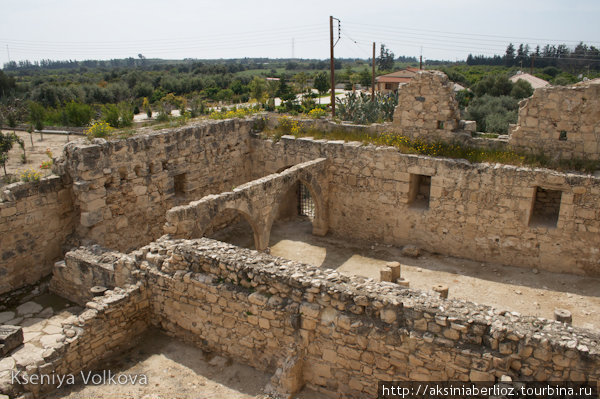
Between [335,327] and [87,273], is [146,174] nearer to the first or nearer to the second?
[87,273]

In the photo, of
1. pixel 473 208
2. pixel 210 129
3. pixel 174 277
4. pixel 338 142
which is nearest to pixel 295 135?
pixel 338 142

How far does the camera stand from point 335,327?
218 inches

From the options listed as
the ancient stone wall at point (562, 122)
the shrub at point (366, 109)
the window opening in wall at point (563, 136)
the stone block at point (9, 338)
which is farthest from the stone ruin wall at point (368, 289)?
the shrub at point (366, 109)

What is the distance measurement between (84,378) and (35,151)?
13.8 m

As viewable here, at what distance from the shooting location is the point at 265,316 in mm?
5984

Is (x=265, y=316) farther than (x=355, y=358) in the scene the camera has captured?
Yes

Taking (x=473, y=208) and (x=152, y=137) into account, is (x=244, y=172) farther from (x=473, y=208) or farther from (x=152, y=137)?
(x=473, y=208)

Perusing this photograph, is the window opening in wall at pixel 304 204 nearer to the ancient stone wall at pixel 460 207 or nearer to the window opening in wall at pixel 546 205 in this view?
the ancient stone wall at pixel 460 207

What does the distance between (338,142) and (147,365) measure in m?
7.36

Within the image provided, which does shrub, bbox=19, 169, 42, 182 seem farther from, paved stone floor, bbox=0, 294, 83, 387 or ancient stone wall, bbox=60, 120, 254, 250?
paved stone floor, bbox=0, 294, 83, 387

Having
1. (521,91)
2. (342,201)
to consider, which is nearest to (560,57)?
(521,91)

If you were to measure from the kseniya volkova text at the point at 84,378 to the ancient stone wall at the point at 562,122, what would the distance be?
9.04 m

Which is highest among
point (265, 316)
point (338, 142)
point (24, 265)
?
point (338, 142)

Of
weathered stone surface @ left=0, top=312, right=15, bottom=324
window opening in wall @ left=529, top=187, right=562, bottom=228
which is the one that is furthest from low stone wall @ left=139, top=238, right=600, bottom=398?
window opening in wall @ left=529, top=187, right=562, bottom=228
